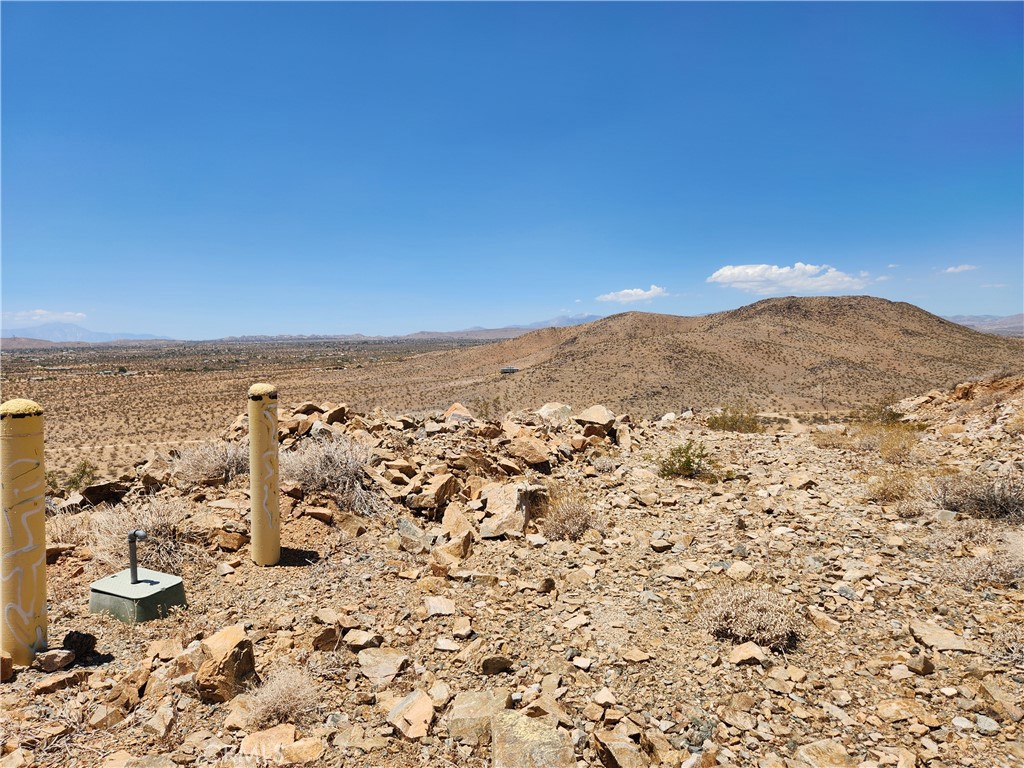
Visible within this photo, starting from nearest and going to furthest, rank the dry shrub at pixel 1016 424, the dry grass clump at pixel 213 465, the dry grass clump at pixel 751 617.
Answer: the dry grass clump at pixel 751 617 < the dry grass clump at pixel 213 465 < the dry shrub at pixel 1016 424

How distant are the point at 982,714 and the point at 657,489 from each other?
5.19 metres

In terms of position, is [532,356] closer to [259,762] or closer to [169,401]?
[169,401]

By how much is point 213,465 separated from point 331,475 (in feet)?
6.43

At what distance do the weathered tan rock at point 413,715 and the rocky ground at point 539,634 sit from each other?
1 centimetres

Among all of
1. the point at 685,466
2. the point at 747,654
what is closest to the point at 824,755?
the point at 747,654

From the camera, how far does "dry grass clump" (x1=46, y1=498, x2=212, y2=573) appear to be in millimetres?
5918

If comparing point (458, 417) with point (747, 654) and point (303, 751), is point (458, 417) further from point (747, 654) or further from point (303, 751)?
point (303, 751)

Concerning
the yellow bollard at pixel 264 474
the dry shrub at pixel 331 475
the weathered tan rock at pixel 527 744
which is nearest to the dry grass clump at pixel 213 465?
the dry shrub at pixel 331 475

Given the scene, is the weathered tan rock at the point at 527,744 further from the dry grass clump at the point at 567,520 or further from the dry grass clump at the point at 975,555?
the dry grass clump at the point at 975,555

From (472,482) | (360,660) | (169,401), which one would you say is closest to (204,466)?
(472,482)

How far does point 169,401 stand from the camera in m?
39.4

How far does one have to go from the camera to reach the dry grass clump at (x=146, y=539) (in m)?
5.92

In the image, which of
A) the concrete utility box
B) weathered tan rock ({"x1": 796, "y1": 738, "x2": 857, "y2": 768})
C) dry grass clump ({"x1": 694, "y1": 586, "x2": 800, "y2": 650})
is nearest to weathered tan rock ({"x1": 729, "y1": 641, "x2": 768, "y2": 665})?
dry grass clump ({"x1": 694, "y1": 586, "x2": 800, "y2": 650})

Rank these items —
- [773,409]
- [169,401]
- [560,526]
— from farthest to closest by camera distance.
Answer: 1. [169,401]
2. [773,409]
3. [560,526]
